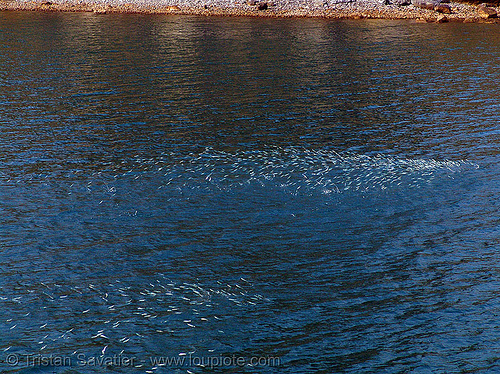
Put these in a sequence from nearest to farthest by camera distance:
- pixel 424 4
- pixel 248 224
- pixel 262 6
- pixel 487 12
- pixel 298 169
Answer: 1. pixel 248 224
2. pixel 298 169
3. pixel 487 12
4. pixel 262 6
5. pixel 424 4

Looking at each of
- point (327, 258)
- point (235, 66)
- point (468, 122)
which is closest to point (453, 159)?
point (468, 122)

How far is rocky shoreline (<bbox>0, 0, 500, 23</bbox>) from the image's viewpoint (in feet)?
233

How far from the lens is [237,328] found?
12.8 m

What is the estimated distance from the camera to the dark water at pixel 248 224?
1230 centimetres

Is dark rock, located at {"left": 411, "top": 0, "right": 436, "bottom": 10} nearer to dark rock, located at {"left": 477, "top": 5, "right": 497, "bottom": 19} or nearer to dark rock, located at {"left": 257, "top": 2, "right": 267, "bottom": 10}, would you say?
dark rock, located at {"left": 477, "top": 5, "right": 497, "bottom": 19}

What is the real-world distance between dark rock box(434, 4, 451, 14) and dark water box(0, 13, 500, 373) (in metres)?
38.5

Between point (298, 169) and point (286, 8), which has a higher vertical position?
point (286, 8)

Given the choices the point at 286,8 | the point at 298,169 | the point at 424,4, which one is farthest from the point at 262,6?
the point at 298,169

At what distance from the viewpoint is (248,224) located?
17.8 m

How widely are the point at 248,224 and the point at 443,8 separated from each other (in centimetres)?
6643

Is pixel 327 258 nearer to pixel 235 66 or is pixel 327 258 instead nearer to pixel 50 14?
pixel 235 66

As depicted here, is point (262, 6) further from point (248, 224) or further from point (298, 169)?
point (248, 224)

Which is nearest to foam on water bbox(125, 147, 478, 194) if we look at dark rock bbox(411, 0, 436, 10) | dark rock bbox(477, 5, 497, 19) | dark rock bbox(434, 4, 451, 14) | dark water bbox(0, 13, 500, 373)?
dark water bbox(0, 13, 500, 373)

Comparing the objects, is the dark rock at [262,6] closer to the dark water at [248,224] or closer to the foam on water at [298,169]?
the dark water at [248,224]
